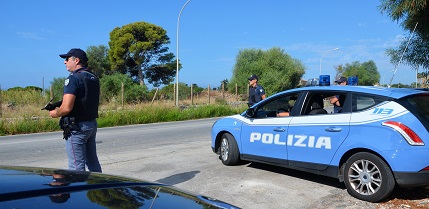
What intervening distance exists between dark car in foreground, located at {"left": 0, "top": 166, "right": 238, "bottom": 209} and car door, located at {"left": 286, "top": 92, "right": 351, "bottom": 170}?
343cm

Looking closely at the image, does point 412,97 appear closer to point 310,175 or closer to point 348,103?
point 348,103

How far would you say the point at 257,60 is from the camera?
5172cm

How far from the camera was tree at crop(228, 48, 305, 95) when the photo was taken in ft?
146

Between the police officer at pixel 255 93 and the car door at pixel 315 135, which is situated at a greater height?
the police officer at pixel 255 93

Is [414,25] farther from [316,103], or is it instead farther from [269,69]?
[269,69]

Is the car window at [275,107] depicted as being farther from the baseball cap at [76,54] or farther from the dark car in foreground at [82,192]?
the dark car in foreground at [82,192]

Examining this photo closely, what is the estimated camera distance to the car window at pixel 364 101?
513cm

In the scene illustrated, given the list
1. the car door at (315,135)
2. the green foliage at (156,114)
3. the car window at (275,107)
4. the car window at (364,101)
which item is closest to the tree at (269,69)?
the green foliage at (156,114)

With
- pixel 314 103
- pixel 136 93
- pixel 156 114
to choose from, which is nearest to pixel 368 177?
pixel 314 103

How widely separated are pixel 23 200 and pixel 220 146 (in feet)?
19.3

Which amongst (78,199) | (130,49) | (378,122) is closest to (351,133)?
(378,122)

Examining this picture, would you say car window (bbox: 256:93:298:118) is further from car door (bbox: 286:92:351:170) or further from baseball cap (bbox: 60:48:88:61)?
baseball cap (bbox: 60:48:88:61)

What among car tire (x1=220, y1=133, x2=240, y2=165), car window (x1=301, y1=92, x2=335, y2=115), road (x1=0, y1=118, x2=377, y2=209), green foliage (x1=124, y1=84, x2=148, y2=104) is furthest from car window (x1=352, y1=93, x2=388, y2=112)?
green foliage (x1=124, y1=84, x2=148, y2=104)

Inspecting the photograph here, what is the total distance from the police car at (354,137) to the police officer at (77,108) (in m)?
2.88
